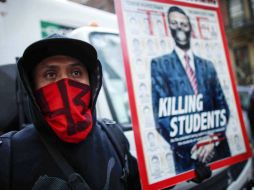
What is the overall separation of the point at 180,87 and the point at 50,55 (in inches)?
31.5

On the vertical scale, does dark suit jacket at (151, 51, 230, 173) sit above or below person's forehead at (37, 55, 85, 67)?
below

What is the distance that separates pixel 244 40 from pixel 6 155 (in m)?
24.4

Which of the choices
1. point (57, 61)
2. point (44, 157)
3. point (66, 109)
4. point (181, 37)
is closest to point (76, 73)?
point (57, 61)

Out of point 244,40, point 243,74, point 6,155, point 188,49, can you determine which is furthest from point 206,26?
point 244,40

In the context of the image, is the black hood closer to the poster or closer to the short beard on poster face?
the poster

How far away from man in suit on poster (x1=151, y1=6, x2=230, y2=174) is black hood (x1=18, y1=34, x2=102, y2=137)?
0.34 m

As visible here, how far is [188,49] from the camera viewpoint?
2.03 meters

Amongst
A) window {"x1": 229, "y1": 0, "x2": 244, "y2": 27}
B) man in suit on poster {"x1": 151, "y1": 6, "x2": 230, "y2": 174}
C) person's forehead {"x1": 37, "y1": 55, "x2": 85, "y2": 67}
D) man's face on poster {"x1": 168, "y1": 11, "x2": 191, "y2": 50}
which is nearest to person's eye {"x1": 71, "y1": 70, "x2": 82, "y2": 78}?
person's forehead {"x1": 37, "y1": 55, "x2": 85, "y2": 67}

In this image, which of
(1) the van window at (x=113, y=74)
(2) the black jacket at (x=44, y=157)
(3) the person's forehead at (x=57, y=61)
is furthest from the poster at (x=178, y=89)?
(1) the van window at (x=113, y=74)

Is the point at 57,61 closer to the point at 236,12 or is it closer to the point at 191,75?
the point at 191,75

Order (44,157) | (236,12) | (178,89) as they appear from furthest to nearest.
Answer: (236,12)
(178,89)
(44,157)

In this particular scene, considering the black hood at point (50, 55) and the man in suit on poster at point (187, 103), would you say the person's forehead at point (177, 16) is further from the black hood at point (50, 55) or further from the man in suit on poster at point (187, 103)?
the black hood at point (50, 55)

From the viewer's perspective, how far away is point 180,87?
192 centimetres

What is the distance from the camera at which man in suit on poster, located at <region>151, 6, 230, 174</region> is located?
1810 mm
